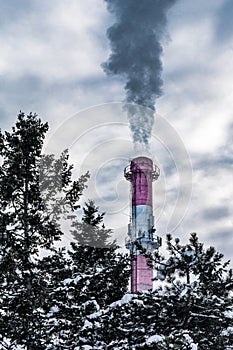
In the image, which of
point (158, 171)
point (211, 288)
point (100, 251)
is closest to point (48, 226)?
point (211, 288)

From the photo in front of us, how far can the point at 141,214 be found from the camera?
56156mm

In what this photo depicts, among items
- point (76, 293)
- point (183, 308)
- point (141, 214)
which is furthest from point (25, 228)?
point (141, 214)

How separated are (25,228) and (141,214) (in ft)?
127

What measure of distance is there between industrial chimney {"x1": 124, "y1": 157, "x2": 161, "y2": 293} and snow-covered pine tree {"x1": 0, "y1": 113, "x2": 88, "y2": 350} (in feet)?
110

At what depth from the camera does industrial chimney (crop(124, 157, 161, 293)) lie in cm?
5475

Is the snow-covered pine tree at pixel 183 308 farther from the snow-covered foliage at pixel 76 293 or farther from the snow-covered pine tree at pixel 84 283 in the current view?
the snow-covered pine tree at pixel 84 283

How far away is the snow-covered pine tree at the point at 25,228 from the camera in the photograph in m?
16.3

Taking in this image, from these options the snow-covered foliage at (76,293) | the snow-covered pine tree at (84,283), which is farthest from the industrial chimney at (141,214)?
the snow-covered foliage at (76,293)

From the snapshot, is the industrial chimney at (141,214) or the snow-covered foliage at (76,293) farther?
the industrial chimney at (141,214)

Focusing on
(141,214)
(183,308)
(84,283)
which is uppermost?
(141,214)

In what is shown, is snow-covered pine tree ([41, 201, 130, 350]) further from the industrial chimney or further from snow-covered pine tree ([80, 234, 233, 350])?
the industrial chimney

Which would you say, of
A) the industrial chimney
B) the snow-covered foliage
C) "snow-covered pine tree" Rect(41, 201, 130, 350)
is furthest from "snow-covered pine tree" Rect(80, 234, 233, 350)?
the industrial chimney

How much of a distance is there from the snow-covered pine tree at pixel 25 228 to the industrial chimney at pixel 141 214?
110 ft

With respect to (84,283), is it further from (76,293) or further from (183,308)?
(183,308)
